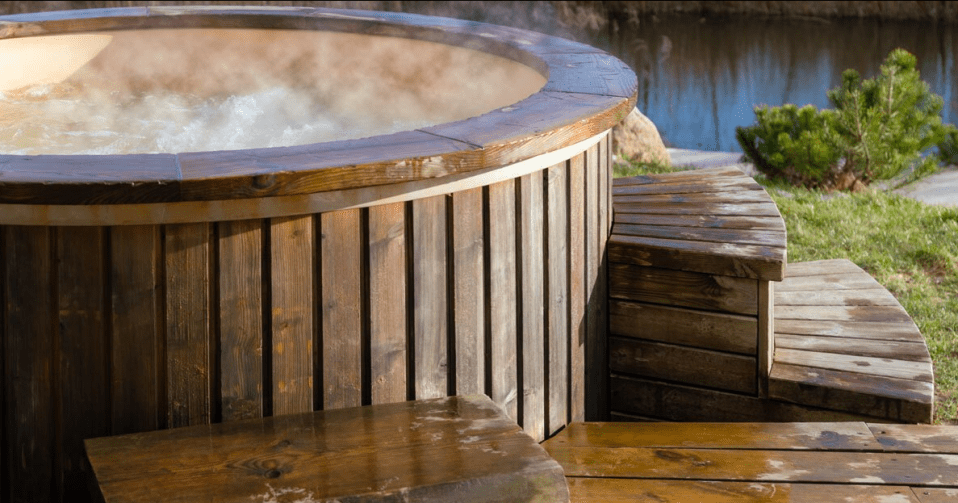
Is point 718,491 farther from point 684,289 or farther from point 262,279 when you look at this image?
point 262,279

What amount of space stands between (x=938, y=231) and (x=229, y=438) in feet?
11.6

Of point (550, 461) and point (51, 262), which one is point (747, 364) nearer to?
point (550, 461)

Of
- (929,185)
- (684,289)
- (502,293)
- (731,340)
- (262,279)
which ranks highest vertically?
(262,279)

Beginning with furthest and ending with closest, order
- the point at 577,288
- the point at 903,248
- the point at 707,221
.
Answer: the point at 903,248, the point at 707,221, the point at 577,288

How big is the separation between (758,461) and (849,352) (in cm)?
64

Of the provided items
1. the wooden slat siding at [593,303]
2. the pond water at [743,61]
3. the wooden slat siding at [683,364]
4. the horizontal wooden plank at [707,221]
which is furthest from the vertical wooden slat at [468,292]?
the pond water at [743,61]

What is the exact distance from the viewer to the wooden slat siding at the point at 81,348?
174 centimetres

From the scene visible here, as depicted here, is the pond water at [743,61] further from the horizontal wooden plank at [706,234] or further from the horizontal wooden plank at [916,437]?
the horizontal wooden plank at [916,437]

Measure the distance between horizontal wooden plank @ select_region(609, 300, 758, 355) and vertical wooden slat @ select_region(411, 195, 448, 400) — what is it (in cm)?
75

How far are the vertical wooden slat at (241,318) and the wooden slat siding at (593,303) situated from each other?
877 mm

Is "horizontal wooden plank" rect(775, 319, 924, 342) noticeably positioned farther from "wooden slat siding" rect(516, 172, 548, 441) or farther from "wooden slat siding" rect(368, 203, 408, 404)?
"wooden slat siding" rect(368, 203, 408, 404)

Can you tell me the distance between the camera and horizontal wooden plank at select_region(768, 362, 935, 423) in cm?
243

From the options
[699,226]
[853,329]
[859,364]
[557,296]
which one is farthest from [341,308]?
[853,329]

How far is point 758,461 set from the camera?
2152 millimetres
